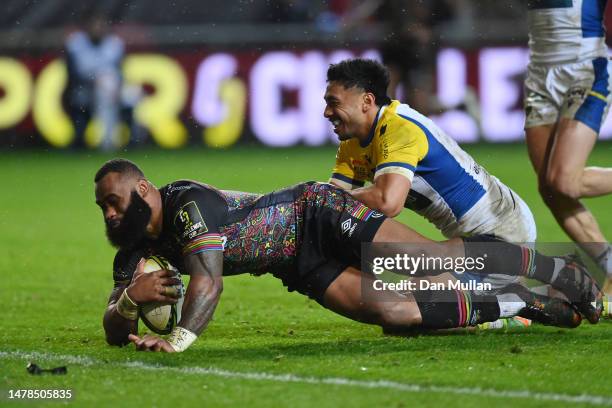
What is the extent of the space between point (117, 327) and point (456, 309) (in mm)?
1828

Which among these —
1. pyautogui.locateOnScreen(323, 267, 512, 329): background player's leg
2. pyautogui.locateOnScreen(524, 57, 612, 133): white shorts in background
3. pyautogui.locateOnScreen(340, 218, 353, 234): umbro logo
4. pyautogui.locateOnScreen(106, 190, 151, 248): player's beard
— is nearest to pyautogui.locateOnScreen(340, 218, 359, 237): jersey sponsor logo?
pyautogui.locateOnScreen(340, 218, 353, 234): umbro logo

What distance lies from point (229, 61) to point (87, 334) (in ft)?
39.3

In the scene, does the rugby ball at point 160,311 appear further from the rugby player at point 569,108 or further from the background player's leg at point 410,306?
the rugby player at point 569,108

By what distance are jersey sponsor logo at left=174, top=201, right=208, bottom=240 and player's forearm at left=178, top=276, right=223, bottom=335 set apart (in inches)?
9.2

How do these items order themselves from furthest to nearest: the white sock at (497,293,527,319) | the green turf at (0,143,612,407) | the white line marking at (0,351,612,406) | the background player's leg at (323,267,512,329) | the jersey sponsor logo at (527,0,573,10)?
the jersey sponsor logo at (527,0,573,10) → the white sock at (497,293,527,319) → the background player's leg at (323,267,512,329) → the green turf at (0,143,612,407) → the white line marking at (0,351,612,406)

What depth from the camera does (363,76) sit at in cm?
713

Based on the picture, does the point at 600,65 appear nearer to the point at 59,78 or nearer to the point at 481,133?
the point at 481,133

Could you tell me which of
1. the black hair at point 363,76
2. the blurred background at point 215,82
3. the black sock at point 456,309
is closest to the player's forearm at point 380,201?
the black sock at point 456,309

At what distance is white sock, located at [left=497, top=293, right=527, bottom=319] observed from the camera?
663cm

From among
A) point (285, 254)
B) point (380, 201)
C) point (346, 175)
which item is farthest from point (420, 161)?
point (285, 254)

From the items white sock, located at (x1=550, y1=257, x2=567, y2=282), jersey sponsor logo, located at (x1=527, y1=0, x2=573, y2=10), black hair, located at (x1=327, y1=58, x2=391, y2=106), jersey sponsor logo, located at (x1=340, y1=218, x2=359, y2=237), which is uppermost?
jersey sponsor logo, located at (x1=527, y1=0, x2=573, y2=10)

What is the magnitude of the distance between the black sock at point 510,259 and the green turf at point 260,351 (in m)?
0.35

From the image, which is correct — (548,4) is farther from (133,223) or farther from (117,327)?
(117,327)

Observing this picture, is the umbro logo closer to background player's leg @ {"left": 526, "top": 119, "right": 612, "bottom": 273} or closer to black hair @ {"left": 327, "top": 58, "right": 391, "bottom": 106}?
black hair @ {"left": 327, "top": 58, "right": 391, "bottom": 106}
